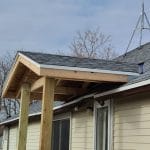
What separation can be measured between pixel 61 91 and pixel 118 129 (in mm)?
2689

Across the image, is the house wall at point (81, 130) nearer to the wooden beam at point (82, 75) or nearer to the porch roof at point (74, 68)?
the porch roof at point (74, 68)

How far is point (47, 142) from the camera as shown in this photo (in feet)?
34.3

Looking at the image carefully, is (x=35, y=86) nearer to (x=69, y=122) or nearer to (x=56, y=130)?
(x=69, y=122)

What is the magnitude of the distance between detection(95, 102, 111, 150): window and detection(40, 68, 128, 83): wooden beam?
3.32 feet

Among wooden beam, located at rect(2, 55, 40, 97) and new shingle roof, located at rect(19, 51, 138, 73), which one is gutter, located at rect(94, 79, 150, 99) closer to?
new shingle roof, located at rect(19, 51, 138, 73)

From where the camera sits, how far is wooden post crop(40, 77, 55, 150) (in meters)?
10.5

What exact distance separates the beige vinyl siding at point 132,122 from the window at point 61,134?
3862 millimetres

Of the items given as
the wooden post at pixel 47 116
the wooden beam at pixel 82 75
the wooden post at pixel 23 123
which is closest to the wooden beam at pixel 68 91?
the wooden post at pixel 23 123

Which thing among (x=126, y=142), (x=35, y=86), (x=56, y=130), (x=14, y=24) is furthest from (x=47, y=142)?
(x=14, y=24)

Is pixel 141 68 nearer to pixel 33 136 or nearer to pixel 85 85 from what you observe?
pixel 85 85

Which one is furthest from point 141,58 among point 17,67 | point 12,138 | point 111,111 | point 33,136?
point 12,138

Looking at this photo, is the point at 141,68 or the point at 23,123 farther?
the point at 23,123

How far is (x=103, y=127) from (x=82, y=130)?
5.34 feet

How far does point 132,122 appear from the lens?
10766mm
